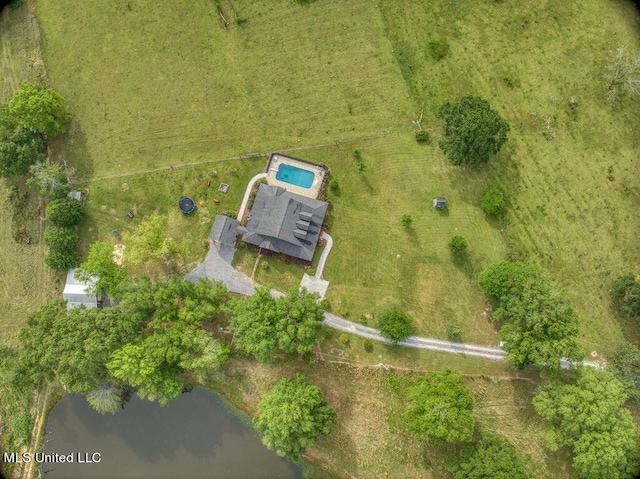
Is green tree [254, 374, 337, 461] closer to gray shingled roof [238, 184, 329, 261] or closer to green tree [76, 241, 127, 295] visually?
gray shingled roof [238, 184, 329, 261]

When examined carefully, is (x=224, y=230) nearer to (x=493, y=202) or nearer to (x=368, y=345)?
(x=368, y=345)

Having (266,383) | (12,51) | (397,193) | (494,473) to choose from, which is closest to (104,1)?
(12,51)

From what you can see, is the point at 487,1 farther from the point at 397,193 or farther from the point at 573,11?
the point at 397,193

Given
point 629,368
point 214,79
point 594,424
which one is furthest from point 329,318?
point 214,79

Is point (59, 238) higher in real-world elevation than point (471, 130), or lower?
lower

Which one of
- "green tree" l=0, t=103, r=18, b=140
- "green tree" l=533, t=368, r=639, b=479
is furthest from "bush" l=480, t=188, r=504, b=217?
"green tree" l=0, t=103, r=18, b=140

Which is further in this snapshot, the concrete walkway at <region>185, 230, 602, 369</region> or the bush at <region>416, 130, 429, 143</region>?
the bush at <region>416, 130, 429, 143</region>
